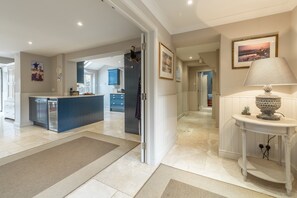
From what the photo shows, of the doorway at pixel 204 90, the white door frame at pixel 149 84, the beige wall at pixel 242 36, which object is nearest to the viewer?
the beige wall at pixel 242 36

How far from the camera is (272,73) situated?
1504 millimetres

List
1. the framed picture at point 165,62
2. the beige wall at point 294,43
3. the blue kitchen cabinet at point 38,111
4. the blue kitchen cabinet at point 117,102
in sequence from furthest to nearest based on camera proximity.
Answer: the blue kitchen cabinet at point 117,102, the blue kitchen cabinet at point 38,111, the framed picture at point 165,62, the beige wall at point 294,43

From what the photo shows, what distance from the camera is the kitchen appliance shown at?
11.9ft

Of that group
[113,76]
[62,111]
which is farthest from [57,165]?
[113,76]

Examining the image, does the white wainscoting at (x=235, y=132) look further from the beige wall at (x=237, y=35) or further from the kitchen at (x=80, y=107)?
the kitchen at (x=80, y=107)

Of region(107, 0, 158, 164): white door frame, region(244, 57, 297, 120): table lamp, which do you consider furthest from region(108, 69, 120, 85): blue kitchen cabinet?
region(244, 57, 297, 120): table lamp

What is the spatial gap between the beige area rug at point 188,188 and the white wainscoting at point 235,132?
2.49 feet

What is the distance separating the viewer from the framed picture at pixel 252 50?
6.35 feet

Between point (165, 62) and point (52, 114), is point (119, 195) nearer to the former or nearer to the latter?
point (165, 62)

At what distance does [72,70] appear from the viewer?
4.73 m

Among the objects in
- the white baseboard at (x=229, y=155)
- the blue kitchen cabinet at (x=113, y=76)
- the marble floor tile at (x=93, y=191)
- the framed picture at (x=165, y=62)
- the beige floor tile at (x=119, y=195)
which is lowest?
the beige floor tile at (x=119, y=195)

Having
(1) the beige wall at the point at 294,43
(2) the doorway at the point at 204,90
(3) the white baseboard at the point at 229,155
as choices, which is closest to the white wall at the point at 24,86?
(3) the white baseboard at the point at 229,155

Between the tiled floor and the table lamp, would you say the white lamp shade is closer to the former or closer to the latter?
the table lamp

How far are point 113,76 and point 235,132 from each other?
21.8ft
